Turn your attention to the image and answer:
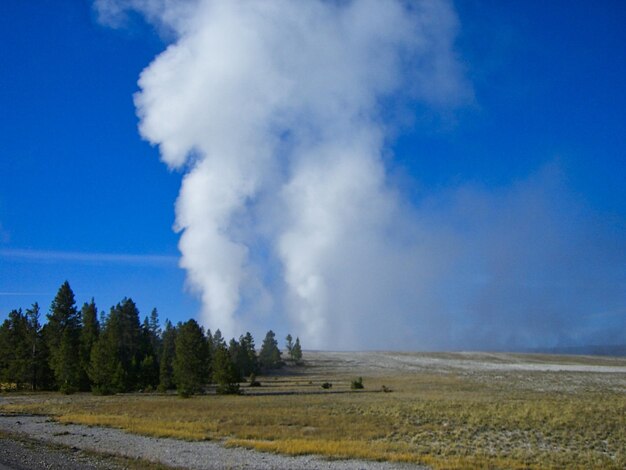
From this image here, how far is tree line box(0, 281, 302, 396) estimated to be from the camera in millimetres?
60781

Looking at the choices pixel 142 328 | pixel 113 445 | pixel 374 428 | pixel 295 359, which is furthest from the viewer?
pixel 295 359

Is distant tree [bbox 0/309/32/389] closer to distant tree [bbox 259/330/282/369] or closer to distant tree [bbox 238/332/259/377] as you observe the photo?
distant tree [bbox 238/332/259/377]

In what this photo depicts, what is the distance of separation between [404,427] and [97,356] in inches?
1726

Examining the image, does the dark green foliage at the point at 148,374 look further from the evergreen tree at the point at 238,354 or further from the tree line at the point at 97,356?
the evergreen tree at the point at 238,354

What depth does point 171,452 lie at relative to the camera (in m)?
24.2

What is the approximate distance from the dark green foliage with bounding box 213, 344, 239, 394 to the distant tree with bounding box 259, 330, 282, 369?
59770 millimetres

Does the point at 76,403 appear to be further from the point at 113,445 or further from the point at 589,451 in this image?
the point at 589,451

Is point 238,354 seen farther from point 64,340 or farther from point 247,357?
point 64,340

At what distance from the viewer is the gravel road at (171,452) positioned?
21.4 metres

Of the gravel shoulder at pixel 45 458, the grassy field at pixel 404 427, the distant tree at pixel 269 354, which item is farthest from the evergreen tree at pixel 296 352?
the gravel shoulder at pixel 45 458

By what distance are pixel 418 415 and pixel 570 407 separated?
14312mm

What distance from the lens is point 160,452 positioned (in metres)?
24.1

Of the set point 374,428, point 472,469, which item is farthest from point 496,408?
point 472,469

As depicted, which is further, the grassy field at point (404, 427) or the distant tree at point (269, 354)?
the distant tree at point (269, 354)
